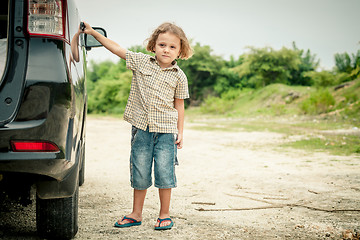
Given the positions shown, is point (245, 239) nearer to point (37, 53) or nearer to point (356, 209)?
point (356, 209)

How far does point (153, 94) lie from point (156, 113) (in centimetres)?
15

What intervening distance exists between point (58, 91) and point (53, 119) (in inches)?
5.7

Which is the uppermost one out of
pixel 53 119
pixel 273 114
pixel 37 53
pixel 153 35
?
pixel 153 35

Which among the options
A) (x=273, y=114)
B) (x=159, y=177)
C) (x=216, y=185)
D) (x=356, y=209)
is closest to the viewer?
(x=159, y=177)

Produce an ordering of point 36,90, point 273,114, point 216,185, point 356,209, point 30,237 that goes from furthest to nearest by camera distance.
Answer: point 273,114 < point 216,185 < point 356,209 < point 30,237 < point 36,90

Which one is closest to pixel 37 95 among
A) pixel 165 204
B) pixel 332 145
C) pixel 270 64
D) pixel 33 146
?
pixel 33 146

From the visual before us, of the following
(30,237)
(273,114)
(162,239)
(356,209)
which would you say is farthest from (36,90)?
(273,114)

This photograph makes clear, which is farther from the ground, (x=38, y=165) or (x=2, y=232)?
(x=38, y=165)

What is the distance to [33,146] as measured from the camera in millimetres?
1899

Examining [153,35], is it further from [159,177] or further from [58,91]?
[58,91]

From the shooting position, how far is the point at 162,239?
106 inches

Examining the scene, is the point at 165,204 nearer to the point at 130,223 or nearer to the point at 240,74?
the point at 130,223

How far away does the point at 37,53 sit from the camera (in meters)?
1.96

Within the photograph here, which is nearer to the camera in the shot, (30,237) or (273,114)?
(30,237)
